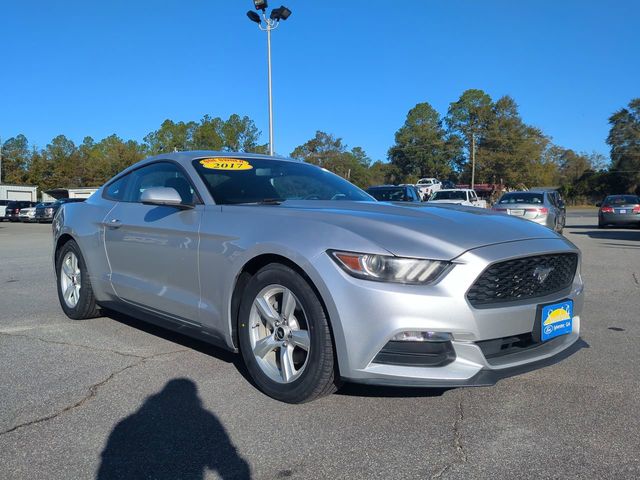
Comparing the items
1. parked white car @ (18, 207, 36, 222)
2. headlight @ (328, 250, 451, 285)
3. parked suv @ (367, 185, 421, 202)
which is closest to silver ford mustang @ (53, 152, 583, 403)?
headlight @ (328, 250, 451, 285)

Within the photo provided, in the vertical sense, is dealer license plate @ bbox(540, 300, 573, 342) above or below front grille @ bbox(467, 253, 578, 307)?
below

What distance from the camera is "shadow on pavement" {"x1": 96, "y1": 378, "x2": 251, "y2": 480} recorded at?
2502mm

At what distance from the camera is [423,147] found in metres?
80.9

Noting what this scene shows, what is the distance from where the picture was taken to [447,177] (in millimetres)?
80562

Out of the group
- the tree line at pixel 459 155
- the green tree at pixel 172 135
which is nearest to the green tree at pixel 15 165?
the tree line at pixel 459 155

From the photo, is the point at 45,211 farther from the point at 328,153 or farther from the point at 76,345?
the point at 328,153

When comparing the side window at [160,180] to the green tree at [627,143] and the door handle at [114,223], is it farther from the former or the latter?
the green tree at [627,143]

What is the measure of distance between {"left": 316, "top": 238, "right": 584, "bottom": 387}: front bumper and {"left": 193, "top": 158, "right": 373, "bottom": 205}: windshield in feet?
4.43

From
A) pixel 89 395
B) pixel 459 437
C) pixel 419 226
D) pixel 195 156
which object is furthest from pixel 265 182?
pixel 459 437

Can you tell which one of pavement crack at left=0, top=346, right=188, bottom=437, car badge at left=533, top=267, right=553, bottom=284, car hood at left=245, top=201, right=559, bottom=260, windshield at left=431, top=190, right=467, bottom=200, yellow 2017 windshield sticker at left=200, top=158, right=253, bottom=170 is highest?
yellow 2017 windshield sticker at left=200, top=158, right=253, bottom=170

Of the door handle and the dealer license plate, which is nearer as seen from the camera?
the dealer license plate

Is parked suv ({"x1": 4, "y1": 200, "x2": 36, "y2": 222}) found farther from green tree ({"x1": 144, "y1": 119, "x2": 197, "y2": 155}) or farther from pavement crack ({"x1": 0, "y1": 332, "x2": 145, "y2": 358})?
pavement crack ({"x1": 0, "y1": 332, "x2": 145, "y2": 358})

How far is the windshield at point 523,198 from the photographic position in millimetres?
16422

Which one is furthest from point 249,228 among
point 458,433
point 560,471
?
point 560,471
